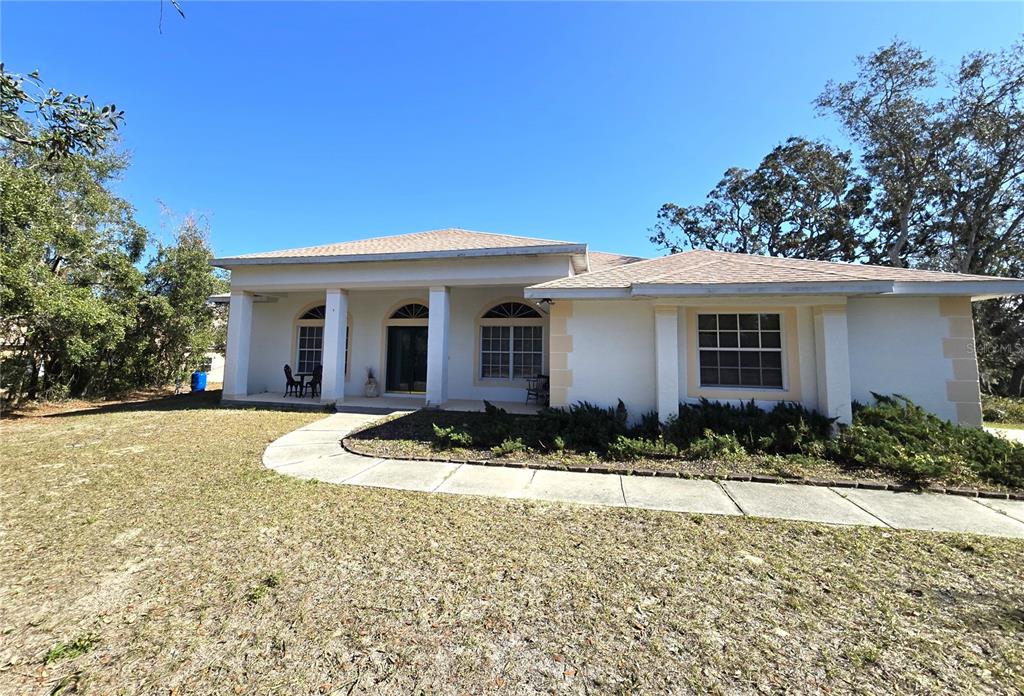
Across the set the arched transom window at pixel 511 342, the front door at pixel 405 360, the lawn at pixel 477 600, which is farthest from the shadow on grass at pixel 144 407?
the lawn at pixel 477 600

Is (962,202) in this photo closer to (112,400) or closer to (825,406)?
(825,406)

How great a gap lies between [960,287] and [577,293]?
6.48 meters

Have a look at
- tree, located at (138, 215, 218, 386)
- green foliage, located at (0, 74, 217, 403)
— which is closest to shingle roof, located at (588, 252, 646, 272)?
green foliage, located at (0, 74, 217, 403)

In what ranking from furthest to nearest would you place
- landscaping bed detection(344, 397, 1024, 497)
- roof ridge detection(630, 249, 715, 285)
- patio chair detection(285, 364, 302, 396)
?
1. patio chair detection(285, 364, 302, 396)
2. roof ridge detection(630, 249, 715, 285)
3. landscaping bed detection(344, 397, 1024, 497)

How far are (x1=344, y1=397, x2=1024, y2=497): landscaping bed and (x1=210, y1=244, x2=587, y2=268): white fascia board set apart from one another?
404cm

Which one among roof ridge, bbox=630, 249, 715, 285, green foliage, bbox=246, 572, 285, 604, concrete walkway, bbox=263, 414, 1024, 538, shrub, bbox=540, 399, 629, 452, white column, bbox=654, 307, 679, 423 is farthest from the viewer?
roof ridge, bbox=630, 249, 715, 285

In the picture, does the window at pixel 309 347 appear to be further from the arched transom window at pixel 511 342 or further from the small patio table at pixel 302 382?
the arched transom window at pixel 511 342

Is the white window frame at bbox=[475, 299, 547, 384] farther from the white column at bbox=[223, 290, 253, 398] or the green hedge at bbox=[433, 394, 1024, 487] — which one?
the white column at bbox=[223, 290, 253, 398]

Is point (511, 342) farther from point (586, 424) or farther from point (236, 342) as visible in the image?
point (236, 342)

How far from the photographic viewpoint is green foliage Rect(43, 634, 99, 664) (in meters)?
2.22

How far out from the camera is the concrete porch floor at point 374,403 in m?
10.8

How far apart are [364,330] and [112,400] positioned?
8.90 meters

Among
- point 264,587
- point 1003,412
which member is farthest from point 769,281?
point 1003,412

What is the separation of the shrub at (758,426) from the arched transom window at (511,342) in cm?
545
